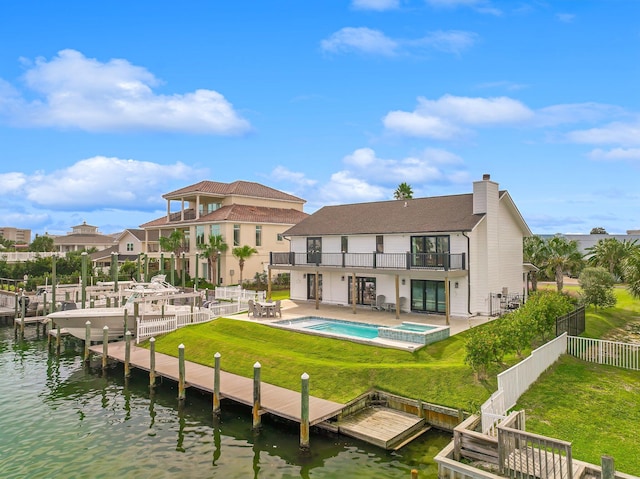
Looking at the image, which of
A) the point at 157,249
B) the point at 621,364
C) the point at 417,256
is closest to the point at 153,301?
the point at 417,256

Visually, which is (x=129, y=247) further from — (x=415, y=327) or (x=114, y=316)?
(x=415, y=327)

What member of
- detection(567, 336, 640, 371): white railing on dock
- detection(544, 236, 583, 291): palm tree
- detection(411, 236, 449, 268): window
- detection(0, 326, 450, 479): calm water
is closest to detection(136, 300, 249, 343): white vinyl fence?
detection(0, 326, 450, 479): calm water

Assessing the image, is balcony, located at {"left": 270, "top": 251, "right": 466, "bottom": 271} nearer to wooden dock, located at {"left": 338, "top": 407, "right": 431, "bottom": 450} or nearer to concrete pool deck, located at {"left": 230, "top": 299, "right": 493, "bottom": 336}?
concrete pool deck, located at {"left": 230, "top": 299, "right": 493, "bottom": 336}

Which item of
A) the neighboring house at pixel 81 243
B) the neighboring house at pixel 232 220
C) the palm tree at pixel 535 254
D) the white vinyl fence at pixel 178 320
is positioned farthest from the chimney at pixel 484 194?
the neighboring house at pixel 81 243

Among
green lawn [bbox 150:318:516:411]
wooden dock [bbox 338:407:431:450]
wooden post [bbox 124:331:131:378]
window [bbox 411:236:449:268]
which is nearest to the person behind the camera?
wooden dock [bbox 338:407:431:450]

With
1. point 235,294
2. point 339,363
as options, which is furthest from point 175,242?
point 339,363

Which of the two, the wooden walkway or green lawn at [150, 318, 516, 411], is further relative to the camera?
green lawn at [150, 318, 516, 411]

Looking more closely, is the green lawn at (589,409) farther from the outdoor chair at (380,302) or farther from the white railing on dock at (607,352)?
the outdoor chair at (380,302)
